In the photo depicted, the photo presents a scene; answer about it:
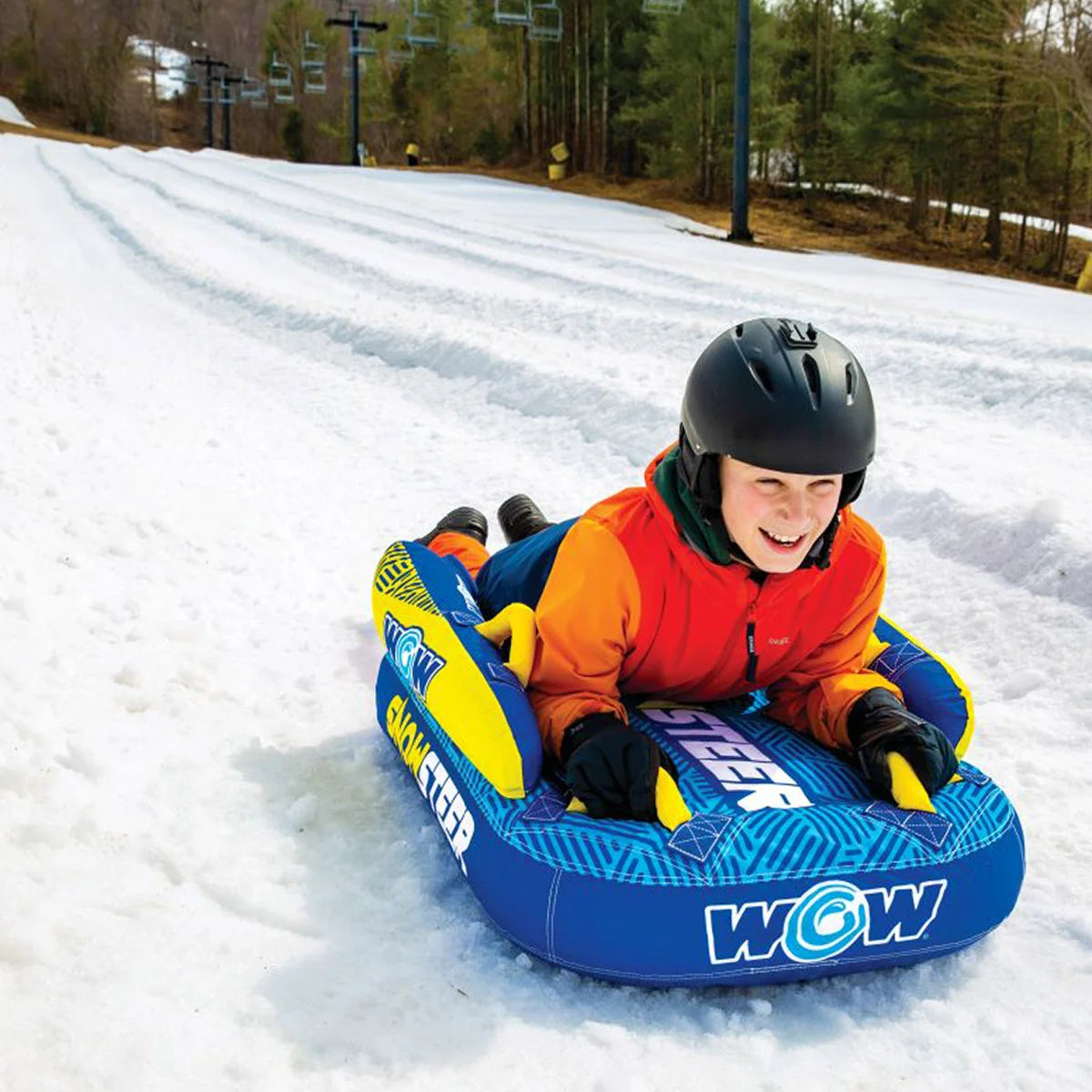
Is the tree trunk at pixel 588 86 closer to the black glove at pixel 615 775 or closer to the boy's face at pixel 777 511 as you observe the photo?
the boy's face at pixel 777 511

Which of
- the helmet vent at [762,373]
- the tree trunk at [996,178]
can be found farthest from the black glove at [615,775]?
the tree trunk at [996,178]

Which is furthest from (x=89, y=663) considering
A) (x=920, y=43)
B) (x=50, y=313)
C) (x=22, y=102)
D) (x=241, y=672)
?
(x=22, y=102)

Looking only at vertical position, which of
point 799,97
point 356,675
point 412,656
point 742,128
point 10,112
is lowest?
point 356,675

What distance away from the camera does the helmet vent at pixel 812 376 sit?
2240 mm

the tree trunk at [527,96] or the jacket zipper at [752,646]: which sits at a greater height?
the tree trunk at [527,96]

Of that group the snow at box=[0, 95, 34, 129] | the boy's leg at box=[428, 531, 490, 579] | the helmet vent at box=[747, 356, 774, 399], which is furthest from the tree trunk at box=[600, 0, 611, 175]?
the snow at box=[0, 95, 34, 129]

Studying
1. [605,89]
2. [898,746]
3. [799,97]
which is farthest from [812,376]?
[799,97]

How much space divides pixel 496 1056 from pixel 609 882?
35 centimetres

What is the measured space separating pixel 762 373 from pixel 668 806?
842 mm

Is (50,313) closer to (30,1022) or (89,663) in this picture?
(89,663)

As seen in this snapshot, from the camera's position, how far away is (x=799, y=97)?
28062 millimetres

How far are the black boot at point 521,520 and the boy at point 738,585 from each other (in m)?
1.17

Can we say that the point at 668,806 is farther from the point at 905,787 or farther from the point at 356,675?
the point at 356,675

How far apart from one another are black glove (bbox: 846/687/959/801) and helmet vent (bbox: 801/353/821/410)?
2.28ft
